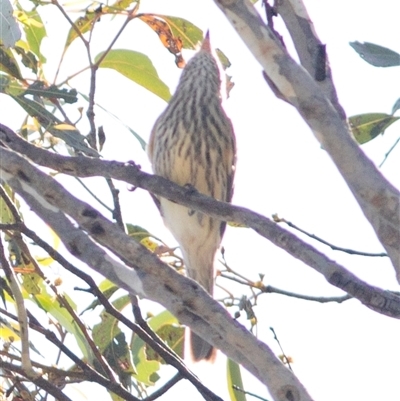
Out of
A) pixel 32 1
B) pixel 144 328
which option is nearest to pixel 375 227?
pixel 144 328

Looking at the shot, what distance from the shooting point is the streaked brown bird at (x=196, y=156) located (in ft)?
13.5

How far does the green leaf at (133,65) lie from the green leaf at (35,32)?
0.23m

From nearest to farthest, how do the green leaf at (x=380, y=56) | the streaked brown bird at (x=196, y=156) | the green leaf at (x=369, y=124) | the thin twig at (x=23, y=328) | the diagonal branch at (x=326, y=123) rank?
the diagonal branch at (x=326, y=123) → the thin twig at (x=23, y=328) → the green leaf at (x=380, y=56) → the green leaf at (x=369, y=124) → the streaked brown bird at (x=196, y=156)

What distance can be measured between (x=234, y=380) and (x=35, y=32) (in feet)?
4.42

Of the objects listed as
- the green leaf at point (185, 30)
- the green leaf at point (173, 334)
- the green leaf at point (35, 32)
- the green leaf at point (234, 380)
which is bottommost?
the green leaf at point (234, 380)

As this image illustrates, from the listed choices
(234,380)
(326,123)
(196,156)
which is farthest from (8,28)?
(196,156)

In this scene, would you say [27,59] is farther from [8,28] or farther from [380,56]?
[380,56]

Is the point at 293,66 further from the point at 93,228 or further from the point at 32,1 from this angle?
the point at 32,1

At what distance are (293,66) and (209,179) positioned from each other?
1.93m

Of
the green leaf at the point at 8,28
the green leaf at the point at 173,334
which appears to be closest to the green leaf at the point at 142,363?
the green leaf at the point at 173,334

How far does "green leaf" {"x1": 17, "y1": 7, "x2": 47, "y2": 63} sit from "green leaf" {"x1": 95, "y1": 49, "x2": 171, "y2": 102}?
0.23 meters

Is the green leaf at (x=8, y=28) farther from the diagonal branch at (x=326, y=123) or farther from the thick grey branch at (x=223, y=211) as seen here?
the diagonal branch at (x=326, y=123)

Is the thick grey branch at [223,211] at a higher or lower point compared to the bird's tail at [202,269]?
lower

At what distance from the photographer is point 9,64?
312 cm
